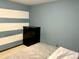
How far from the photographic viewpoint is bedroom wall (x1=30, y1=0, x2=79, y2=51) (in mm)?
2648

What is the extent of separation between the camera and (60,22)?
2.97 metres

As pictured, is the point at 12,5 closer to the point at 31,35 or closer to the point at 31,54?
the point at 31,35

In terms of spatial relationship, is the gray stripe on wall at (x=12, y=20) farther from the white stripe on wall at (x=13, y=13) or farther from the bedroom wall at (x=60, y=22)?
the bedroom wall at (x=60, y=22)

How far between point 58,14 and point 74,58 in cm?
201

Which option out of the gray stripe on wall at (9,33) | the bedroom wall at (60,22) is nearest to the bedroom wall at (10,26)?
the gray stripe on wall at (9,33)

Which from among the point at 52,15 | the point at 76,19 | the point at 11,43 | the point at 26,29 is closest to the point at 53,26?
the point at 52,15

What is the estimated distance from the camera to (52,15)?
3180 mm

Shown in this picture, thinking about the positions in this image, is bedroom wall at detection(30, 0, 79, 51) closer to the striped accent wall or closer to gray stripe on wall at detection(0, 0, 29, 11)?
gray stripe on wall at detection(0, 0, 29, 11)

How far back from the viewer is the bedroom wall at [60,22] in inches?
104

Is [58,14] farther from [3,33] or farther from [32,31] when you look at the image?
[3,33]

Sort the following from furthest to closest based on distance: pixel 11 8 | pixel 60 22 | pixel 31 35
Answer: pixel 31 35
pixel 11 8
pixel 60 22

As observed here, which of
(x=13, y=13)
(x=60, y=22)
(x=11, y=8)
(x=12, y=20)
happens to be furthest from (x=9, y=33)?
(x=60, y=22)

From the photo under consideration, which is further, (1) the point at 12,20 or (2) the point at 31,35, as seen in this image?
(2) the point at 31,35

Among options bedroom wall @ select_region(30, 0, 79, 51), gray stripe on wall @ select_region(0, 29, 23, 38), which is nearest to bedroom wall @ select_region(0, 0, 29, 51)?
gray stripe on wall @ select_region(0, 29, 23, 38)
